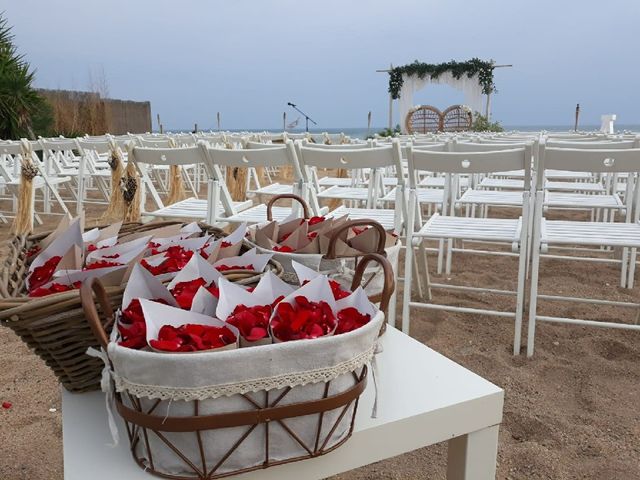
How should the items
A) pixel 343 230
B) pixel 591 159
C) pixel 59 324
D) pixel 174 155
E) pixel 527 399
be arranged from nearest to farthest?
pixel 59 324, pixel 343 230, pixel 527 399, pixel 591 159, pixel 174 155

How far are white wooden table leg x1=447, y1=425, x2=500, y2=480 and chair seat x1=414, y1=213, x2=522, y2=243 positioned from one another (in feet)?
4.89

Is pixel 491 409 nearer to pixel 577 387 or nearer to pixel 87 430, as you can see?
pixel 87 430

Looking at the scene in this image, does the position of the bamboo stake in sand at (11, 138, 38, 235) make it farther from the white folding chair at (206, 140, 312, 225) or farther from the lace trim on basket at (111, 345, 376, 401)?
the lace trim on basket at (111, 345, 376, 401)

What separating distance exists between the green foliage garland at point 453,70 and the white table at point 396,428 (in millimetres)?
16940

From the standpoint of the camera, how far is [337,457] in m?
0.69

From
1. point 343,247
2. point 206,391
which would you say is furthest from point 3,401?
point 206,391

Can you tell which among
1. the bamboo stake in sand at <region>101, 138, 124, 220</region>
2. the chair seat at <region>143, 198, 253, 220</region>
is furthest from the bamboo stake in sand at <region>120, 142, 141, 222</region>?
the chair seat at <region>143, 198, 253, 220</region>

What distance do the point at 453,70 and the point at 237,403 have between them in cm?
1739

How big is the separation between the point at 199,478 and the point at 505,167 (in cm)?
180

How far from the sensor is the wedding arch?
1650 centimetres

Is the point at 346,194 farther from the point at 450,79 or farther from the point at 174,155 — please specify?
the point at 450,79

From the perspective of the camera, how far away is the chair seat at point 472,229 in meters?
2.23

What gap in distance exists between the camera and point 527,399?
188cm

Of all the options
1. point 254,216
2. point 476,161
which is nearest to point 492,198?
point 476,161
